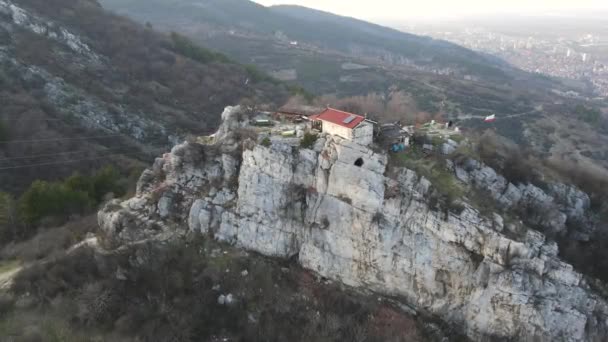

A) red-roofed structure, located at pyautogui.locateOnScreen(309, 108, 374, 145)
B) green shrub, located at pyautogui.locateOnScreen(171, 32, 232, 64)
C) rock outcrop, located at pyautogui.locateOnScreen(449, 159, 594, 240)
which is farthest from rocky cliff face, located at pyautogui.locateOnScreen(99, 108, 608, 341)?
green shrub, located at pyautogui.locateOnScreen(171, 32, 232, 64)

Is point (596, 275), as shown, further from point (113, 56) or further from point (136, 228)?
point (113, 56)

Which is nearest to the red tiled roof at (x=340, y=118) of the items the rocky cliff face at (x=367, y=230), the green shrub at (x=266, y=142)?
the rocky cliff face at (x=367, y=230)

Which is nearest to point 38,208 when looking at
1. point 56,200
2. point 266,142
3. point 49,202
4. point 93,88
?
point 49,202

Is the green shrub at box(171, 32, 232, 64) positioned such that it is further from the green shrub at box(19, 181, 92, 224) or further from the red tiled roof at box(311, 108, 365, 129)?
the red tiled roof at box(311, 108, 365, 129)

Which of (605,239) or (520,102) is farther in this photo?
(520,102)

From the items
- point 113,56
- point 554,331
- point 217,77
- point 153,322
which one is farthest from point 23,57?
point 554,331
